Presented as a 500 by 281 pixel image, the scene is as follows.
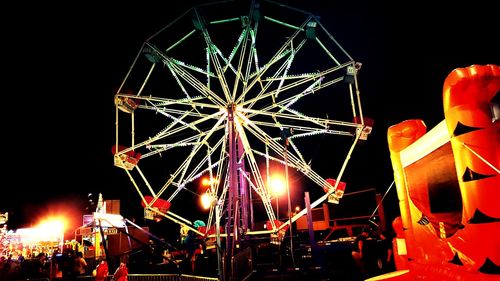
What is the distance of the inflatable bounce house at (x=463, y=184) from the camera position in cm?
370

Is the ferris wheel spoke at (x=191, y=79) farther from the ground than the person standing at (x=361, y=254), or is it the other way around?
the ferris wheel spoke at (x=191, y=79)

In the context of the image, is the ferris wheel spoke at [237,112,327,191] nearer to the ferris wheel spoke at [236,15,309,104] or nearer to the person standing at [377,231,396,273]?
the ferris wheel spoke at [236,15,309,104]

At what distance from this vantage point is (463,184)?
3963 millimetres

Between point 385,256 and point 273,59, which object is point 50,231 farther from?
point 385,256

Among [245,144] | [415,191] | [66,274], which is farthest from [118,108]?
[415,191]

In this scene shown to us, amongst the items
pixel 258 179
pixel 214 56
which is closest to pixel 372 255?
pixel 258 179

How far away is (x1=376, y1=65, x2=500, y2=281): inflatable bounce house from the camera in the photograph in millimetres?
3695

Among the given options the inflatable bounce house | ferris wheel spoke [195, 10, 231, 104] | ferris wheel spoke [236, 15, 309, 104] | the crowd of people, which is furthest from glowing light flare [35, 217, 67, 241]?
the inflatable bounce house

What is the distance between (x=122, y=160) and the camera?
36.4 feet

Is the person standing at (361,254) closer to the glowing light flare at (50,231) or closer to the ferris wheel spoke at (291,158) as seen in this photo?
the ferris wheel spoke at (291,158)

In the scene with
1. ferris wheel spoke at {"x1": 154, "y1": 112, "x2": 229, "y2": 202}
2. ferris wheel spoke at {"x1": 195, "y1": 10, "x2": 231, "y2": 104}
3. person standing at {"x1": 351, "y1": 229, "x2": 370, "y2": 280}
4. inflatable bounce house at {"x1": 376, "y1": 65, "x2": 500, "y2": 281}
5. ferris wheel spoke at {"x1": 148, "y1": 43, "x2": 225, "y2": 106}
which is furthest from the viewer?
ferris wheel spoke at {"x1": 154, "y1": 112, "x2": 229, "y2": 202}

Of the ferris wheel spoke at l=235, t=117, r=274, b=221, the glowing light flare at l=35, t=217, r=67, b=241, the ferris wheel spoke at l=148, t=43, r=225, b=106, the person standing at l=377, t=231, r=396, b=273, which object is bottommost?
the person standing at l=377, t=231, r=396, b=273

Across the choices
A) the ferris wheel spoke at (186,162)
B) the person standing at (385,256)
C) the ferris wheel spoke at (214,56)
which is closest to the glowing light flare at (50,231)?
the ferris wheel spoke at (186,162)

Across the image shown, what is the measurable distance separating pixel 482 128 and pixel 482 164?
47 centimetres
